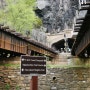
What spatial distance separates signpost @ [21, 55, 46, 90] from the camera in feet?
29.3

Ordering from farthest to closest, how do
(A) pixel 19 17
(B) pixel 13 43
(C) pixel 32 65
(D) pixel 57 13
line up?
(D) pixel 57 13
(A) pixel 19 17
(B) pixel 13 43
(C) pixel 32 65

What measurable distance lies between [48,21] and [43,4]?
120 inches

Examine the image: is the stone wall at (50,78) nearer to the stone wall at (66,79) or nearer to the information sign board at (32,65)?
the stone wall at (66,79)

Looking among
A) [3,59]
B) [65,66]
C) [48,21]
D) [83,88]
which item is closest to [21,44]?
[3,59]

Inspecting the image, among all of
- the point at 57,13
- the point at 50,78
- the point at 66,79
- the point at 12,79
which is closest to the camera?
the point at 12,79

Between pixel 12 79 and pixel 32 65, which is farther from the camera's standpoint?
pixel 12 79

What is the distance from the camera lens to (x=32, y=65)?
8945 mm

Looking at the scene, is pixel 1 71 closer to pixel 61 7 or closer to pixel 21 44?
pixel 21 44

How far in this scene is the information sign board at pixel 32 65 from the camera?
8945 mm

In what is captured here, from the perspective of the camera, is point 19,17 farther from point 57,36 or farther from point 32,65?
point 32,65

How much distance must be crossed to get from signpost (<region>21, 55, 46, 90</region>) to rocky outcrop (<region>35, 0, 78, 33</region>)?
165ft

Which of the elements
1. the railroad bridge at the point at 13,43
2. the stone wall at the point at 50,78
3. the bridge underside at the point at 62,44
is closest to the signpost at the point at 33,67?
the railroad bridge at the point at 13,43

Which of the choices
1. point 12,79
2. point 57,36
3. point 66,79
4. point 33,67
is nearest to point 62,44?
point 57,36

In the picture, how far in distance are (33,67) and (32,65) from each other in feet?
0.19
